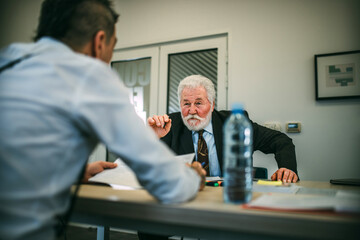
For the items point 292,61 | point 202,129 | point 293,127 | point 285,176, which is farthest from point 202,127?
point 292,61

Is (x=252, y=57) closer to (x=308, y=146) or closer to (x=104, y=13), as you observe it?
(x=308, y=146)

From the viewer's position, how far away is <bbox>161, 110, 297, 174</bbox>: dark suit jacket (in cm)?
Result: 191

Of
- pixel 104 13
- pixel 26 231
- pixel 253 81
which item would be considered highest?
pixel 253 81

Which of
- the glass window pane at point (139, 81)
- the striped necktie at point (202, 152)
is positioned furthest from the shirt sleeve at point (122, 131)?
the glass window pane at point (139, 81)

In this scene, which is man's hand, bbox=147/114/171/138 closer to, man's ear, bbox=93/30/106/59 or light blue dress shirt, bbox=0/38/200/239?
man's ear, bbox=93/30/106/59

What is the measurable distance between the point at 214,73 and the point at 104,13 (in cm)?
223

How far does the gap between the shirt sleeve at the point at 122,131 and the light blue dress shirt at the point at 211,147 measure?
4.10 ft

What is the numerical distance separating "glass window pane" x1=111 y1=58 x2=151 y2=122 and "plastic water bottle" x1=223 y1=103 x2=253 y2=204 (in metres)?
2.51

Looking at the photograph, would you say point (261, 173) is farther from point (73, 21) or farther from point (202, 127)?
point (73, 21)

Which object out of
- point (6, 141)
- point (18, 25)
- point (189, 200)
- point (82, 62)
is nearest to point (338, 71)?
point (189, 200)

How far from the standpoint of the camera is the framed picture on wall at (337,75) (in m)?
2.32

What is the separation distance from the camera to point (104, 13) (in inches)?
31.4

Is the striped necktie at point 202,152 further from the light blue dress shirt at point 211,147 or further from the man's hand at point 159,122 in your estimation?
the man's hand at point 159,122

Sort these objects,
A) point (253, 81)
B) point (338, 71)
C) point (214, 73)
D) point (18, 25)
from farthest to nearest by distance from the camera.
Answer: point (18, 25) < point (214, 73) < point (253, 81) < point (338, 71)
